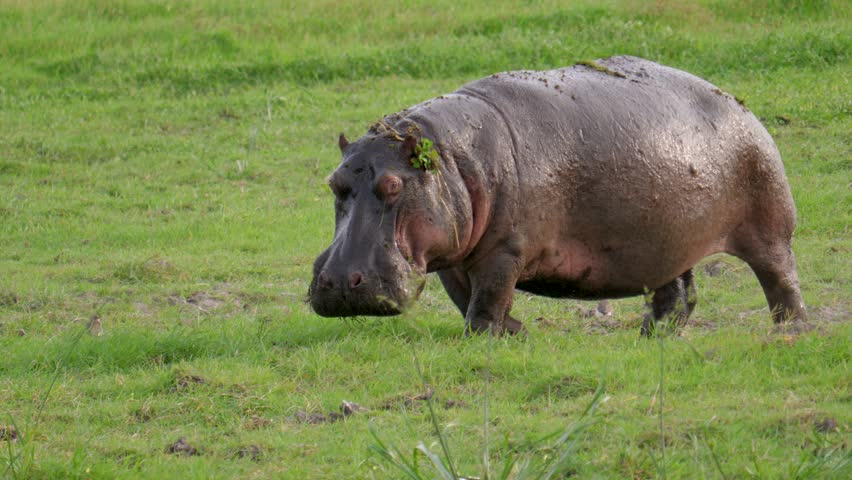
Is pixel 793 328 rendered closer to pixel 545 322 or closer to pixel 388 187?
pixel 545 322

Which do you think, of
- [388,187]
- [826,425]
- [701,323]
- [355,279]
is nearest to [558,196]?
[388,187]

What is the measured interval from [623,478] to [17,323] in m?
4.64

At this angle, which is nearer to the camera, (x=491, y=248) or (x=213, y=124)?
(x=491, y=248)

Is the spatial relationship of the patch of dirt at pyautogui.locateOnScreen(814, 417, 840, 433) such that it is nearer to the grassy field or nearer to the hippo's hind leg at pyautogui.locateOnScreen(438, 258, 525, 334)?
the grassy field

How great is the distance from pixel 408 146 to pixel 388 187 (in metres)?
0.24

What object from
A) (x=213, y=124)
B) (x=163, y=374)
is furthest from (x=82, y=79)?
(x=163, y=374)

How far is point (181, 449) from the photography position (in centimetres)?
494

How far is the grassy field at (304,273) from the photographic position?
4.79 m

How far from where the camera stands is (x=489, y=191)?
19.9 ft

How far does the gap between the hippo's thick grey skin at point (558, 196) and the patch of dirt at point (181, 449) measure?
103cm

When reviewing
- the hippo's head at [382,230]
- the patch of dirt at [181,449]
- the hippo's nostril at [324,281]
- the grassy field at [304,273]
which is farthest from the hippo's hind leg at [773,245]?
the patch of dirt at [181,449]

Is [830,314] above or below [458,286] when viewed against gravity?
below

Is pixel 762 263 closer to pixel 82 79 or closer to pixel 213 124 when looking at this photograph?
pixel 213 124

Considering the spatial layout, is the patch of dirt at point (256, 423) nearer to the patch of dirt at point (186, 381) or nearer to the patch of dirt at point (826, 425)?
the patch of dirt at point (186, 381)
